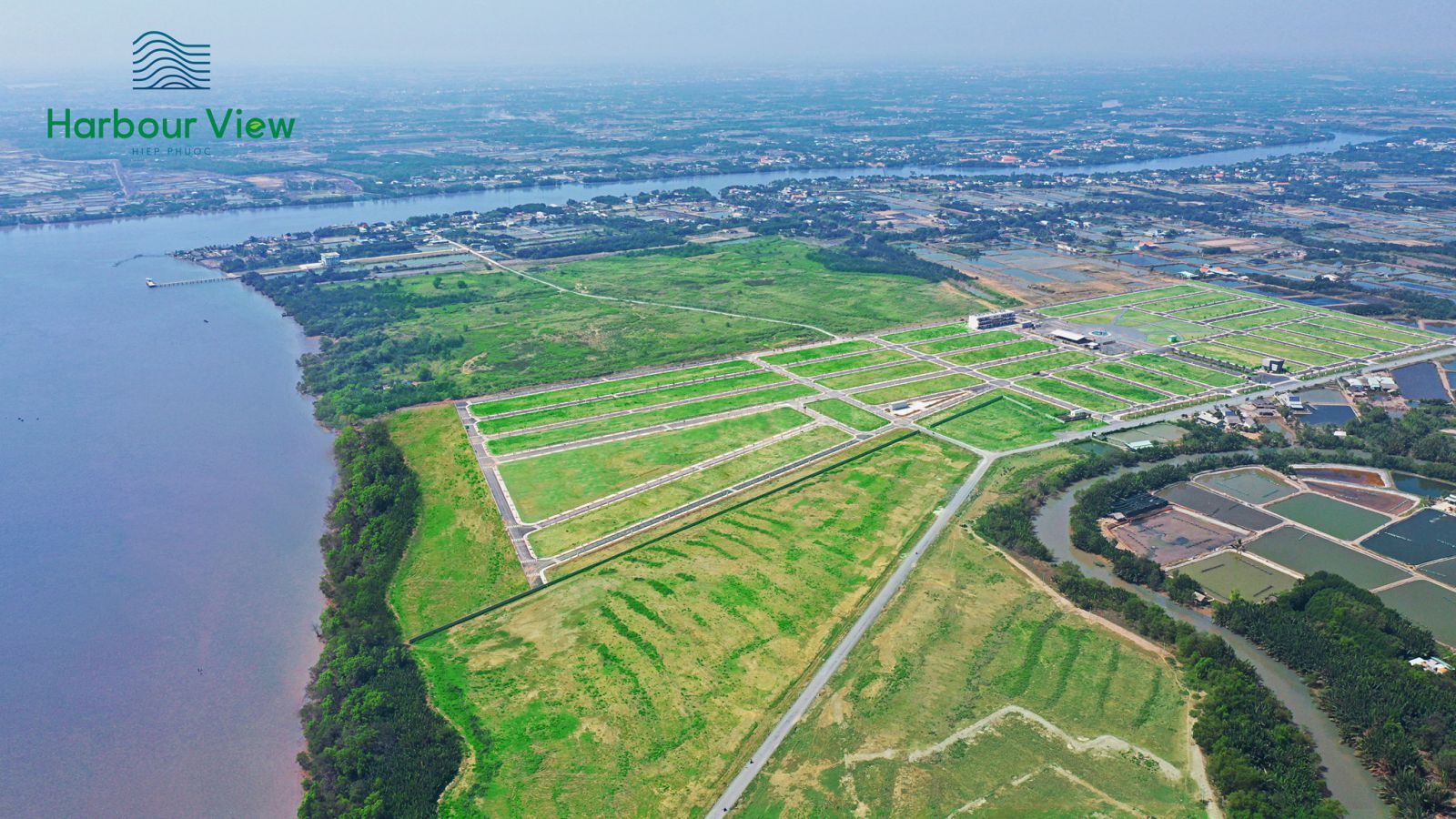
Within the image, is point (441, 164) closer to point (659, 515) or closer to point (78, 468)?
point (78, 468)

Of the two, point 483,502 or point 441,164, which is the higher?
point 441,164

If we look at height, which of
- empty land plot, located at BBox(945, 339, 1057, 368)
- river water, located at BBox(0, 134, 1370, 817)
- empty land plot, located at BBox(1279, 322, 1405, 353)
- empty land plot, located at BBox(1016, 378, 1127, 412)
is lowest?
A: river water, located at BBox(0, 134, 1370, 817)

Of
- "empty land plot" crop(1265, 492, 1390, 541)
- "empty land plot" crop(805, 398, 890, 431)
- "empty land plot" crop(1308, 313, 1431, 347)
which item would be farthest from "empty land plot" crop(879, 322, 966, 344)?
"empty land plot" crop(1265, 492, 1390, 541)

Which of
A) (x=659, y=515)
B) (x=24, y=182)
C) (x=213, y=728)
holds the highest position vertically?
(x=24, y=182)

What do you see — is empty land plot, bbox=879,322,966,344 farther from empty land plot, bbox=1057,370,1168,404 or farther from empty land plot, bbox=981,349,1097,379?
empty land plot, bbox=1057,370,1168,404

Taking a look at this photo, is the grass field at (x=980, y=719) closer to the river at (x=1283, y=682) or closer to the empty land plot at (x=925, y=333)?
the river at (x=1283, y=682)

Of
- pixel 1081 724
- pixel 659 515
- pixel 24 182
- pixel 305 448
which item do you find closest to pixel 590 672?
pixel 659 515
